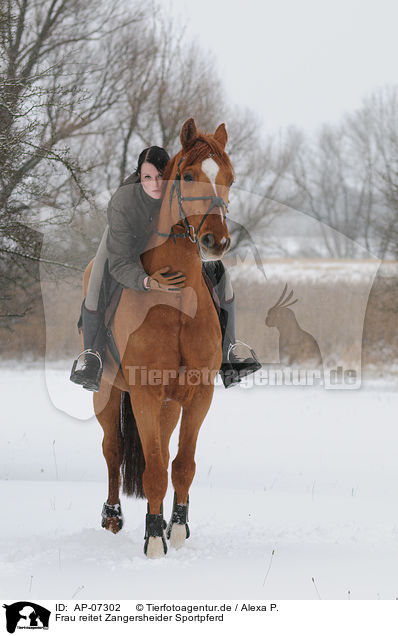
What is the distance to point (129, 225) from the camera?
14.9 feet

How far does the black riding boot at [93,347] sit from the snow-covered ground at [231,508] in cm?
126

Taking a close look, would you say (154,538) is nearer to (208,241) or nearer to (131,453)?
(131,453)

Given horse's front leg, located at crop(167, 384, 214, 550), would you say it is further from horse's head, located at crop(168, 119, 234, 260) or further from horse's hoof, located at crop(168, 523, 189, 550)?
horse's head, located at crop(168, 119, 234, 260)

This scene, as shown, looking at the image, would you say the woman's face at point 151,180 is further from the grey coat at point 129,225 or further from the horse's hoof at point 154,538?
the horse's hoof at point 154,538

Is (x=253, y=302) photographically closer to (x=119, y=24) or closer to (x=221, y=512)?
(x=221, y=512)

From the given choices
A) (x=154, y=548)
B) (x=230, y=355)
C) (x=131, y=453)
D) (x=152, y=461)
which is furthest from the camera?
(x=131, y=453)

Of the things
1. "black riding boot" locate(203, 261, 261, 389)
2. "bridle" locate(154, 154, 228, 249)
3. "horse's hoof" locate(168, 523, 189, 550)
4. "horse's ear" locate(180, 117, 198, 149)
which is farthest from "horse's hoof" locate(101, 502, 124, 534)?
"horse's ear" locate(180, 117, 198, 149)

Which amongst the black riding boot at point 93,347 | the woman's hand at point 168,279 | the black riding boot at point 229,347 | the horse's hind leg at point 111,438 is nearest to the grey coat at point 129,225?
the woman's hand at point 168,279

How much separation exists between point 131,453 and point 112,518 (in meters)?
0.53

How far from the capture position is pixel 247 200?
33.1 ft

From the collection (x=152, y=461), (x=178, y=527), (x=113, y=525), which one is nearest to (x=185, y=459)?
(x=152, y=461)

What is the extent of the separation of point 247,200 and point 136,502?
5439mm

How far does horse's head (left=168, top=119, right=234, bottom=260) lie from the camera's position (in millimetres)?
3699
